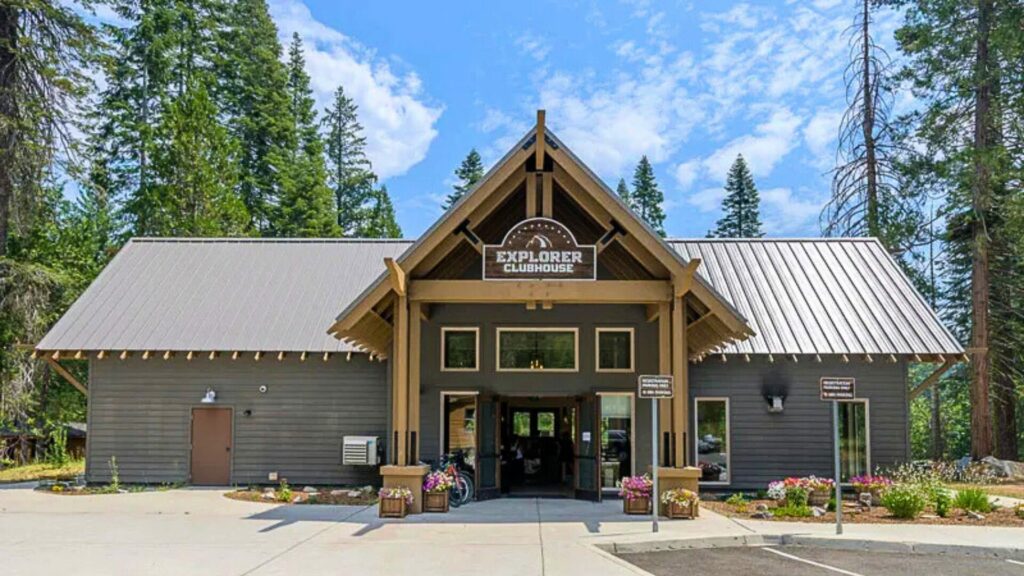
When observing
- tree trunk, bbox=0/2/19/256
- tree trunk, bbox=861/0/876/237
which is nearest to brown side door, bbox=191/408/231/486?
tree trunk, bbox=0/2/19/256

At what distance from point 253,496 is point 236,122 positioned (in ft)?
80.2

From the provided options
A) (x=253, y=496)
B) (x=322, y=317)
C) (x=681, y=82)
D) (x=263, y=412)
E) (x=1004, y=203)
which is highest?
(x=681, y=82)

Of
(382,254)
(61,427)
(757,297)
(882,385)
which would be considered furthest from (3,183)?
(882,385)

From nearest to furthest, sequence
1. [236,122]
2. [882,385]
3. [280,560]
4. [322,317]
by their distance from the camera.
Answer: [280,560]
[882,385]
[322,317]
[236,122]

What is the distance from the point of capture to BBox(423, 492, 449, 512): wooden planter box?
12.0m

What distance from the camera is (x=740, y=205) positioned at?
45469 millimetres

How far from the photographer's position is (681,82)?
1928 centimetres

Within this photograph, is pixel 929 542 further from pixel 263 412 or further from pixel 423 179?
pixel 423 179

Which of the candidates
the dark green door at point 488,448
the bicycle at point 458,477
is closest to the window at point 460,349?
the dark green door at point 488,448

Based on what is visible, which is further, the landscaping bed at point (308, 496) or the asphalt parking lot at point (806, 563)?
the landscaping bed at point (308, 496)

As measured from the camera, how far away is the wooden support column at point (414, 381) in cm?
1189

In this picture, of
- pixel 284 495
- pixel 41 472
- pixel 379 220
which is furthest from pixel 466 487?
pixel 379 220

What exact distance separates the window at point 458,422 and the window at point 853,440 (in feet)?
22.7

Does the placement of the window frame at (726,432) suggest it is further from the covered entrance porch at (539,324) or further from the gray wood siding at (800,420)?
the covered entrance porch at (539,324)
